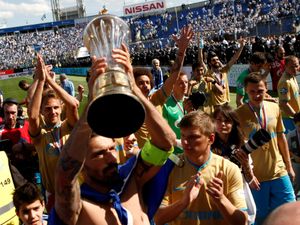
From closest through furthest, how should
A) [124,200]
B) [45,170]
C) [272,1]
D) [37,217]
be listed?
[124,200] < [37,217] < [45,170] < [272,1]

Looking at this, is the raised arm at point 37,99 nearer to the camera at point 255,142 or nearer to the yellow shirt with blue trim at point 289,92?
the camera at point 255,142

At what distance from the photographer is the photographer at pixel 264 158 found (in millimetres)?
5172

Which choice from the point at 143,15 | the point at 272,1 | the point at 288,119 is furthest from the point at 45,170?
the point at 143,15

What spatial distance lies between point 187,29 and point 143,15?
7522cm

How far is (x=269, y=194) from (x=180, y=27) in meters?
63.7

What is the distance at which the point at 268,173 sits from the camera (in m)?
5.19

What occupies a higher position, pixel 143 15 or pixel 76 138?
pixel 143 15

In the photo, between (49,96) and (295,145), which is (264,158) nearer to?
(295,145)

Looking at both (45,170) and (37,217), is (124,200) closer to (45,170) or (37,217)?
(37,217)

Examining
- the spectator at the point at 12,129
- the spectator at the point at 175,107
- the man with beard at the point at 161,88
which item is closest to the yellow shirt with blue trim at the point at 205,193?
the man with beard at the point at 161,88

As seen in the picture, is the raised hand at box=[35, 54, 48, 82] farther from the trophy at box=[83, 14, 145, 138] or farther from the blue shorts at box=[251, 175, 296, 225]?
the blue shorts at box=[251, 175, 296, 225]

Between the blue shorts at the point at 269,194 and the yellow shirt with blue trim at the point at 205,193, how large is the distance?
1.77 metres

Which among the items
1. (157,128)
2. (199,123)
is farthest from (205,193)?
(157,128)

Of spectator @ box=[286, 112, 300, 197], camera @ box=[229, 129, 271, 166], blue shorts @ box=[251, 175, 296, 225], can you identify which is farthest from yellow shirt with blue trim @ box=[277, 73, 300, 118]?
camera @ box=[229, 129, 271, 166]
